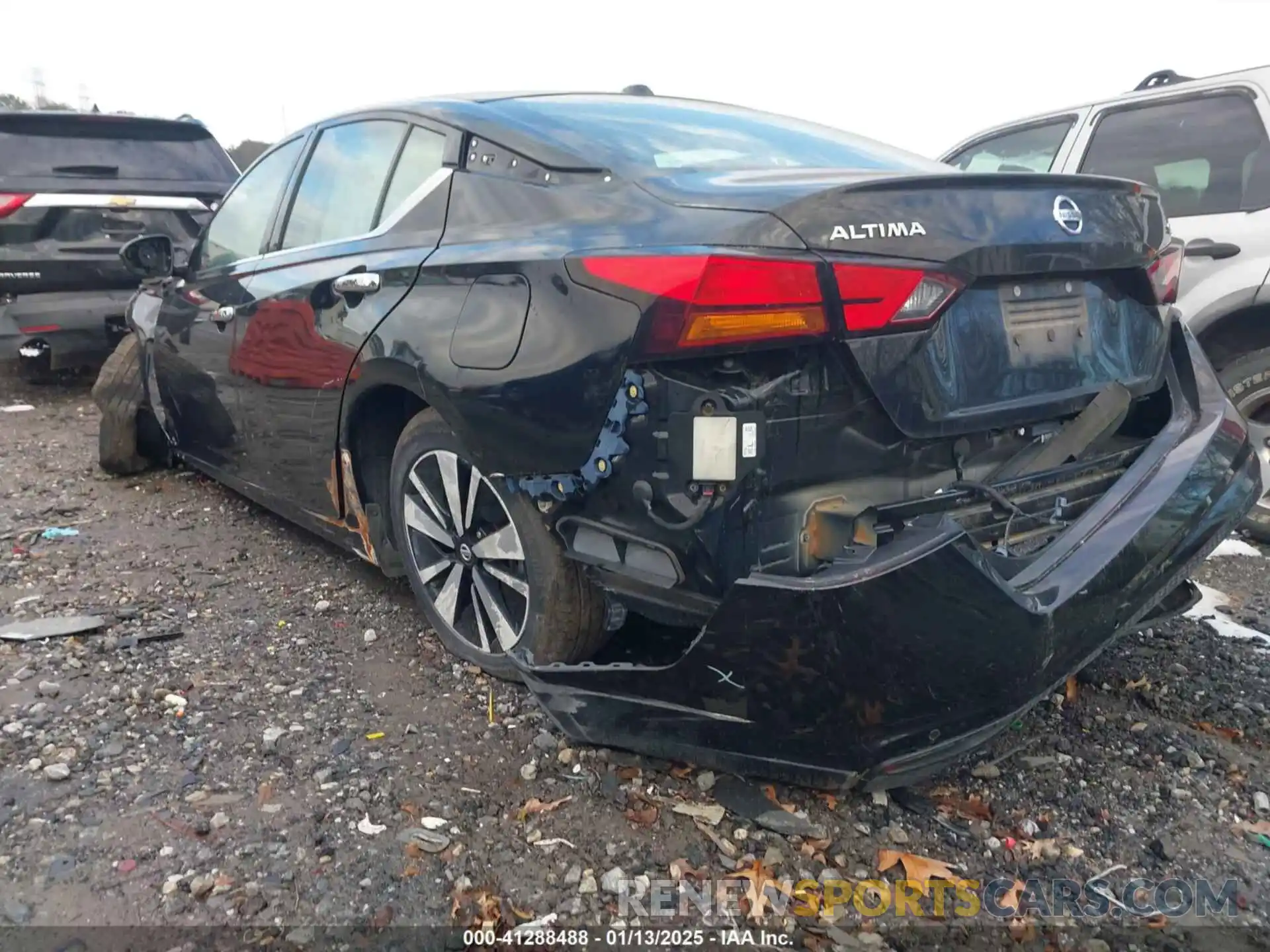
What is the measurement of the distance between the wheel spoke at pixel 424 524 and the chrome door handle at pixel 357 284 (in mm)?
631

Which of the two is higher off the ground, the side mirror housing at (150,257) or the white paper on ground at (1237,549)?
the side mirror housing at (150,257)

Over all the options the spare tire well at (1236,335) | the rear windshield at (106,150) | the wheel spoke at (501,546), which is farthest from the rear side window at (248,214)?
the spare tire well at (1236,335)

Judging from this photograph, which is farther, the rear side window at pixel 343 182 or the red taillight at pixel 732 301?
the rear side window at pixel 343 182

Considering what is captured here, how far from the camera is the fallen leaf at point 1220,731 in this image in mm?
2689

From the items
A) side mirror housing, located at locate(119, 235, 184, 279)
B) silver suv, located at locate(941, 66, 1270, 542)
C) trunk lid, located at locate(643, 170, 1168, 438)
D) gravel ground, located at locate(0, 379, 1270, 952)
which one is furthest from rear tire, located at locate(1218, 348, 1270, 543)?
side mirror housing, located at locate(119, 235, 184, 279)

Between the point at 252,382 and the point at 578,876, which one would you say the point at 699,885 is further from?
the point at 252,382

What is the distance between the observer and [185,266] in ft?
14.5

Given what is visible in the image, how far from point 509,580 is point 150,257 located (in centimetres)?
285

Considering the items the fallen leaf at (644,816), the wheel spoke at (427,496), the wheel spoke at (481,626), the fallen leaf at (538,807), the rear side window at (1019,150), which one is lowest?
the fallen leaf at (644,816)

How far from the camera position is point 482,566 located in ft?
9.26

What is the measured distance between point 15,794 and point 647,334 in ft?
6.28

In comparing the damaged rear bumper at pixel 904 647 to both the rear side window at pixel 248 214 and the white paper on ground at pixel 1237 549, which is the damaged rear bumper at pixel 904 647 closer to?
the white paper on ground at pixel 1237 549

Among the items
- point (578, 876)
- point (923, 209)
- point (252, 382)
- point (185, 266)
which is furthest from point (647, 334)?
point (185, 266)

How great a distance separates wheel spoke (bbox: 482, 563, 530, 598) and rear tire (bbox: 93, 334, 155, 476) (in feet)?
10.7
